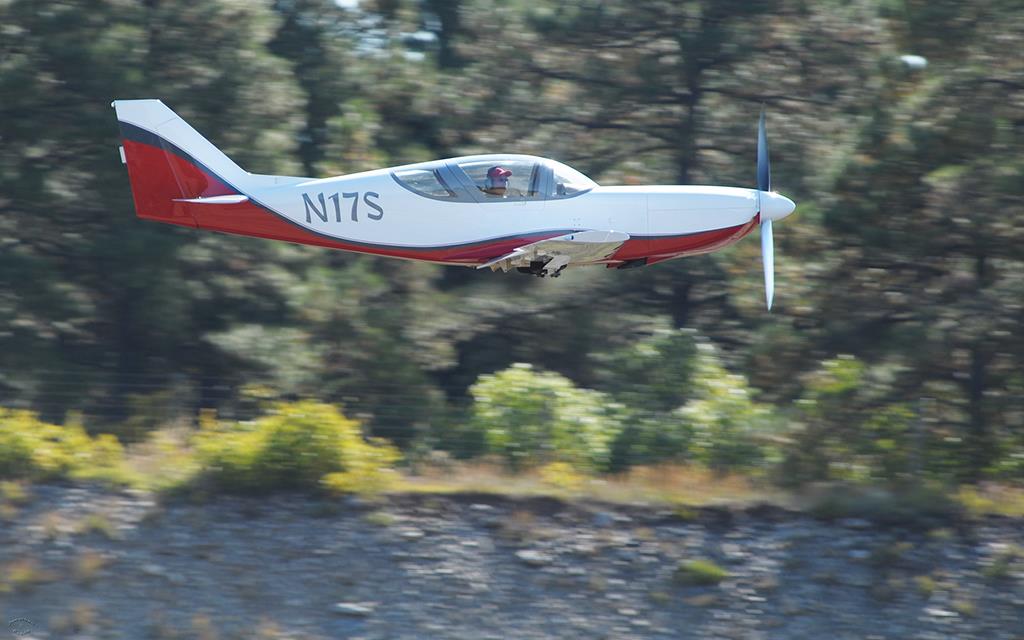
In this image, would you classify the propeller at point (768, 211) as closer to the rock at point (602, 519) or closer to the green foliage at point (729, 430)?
the green foliage at point (729, 430)

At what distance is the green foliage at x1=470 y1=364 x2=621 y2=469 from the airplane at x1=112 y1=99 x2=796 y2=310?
3.08 metres

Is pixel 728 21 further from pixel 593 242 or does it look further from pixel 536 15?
pixel 593 242

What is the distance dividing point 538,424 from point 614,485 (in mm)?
1275

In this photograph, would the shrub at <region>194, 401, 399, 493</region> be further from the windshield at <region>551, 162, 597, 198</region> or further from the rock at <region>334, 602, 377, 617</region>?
the windshield at <region>551, 162, 597, 198</region>

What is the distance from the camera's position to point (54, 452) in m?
16.3

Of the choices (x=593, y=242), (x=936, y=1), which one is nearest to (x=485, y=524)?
(x=593, y=242)

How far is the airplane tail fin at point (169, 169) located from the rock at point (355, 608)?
15.0ft

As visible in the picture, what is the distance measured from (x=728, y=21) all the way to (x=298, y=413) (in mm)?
10761

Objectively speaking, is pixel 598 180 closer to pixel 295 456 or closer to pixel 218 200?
pixel 295 456

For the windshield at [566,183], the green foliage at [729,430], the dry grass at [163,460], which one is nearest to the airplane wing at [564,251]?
the windshield at [566,183]

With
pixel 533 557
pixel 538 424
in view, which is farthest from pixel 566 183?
pixel 533 557

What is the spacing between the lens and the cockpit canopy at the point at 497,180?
14219 millimetres

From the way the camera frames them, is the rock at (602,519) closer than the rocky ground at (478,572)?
No

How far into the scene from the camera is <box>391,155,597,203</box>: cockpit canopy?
14.2 metres
